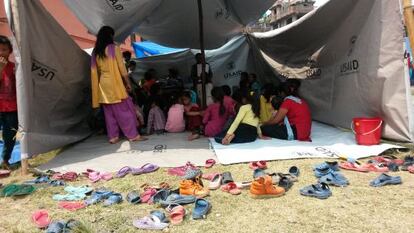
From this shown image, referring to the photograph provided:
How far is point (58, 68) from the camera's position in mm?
4934

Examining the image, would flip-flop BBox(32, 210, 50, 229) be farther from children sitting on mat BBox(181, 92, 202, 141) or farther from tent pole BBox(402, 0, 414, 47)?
tent pole BBox(402, 0, 414, 47)

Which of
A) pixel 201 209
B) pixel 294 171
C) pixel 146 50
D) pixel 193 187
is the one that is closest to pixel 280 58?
pixel 146 50

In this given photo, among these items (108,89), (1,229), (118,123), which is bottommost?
(1,229)

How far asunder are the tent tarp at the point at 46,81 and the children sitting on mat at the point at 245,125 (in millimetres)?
2099

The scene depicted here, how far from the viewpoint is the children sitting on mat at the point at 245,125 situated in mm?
4816

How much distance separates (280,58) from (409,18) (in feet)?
12.9

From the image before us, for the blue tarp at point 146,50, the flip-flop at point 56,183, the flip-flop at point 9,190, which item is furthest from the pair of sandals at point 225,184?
the blue tarp at point 146,50

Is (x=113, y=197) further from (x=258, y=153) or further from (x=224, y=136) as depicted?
(x=224, y=136)

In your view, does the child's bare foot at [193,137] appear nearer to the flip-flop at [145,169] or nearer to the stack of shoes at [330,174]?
the flip-flop at [145,169]

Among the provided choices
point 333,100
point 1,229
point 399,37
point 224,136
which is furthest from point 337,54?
point 1,229

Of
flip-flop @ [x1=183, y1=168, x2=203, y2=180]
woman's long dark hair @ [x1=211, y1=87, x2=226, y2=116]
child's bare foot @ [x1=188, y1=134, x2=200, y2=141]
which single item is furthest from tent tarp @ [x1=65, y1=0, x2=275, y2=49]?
flip-flop @ [x1=183, y1=168, x2=203, y2=180]

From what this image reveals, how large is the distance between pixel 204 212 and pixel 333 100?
3.90m

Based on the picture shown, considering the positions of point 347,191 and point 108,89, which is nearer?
point 347,191

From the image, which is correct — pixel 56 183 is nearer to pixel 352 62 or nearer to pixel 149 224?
pixel 149 224
